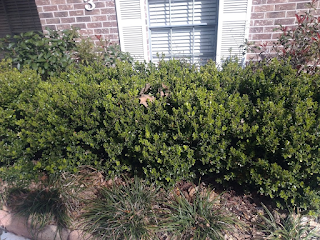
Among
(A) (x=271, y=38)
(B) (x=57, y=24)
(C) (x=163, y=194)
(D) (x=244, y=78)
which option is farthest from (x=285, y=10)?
(B) (x=57, y=24)

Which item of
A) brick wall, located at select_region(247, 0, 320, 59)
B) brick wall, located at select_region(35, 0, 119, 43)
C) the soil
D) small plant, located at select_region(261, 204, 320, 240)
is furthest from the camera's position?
brick wall, located at select_region(35, 0, 119, 43)

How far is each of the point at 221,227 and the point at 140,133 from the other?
1.18 m

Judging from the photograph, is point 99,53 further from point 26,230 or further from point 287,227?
point 287,227

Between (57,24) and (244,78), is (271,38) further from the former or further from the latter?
(57,24)

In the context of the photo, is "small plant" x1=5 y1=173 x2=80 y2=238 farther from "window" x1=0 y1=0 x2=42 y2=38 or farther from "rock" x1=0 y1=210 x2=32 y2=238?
"window" x1=0 y1=0 x2=42 y2=38

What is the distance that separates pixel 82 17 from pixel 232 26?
2.78 metres

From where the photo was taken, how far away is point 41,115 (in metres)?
2.68

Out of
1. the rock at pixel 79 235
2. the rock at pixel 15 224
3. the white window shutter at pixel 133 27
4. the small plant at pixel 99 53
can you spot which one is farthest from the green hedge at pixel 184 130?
the white window shutter at pixel 133 27

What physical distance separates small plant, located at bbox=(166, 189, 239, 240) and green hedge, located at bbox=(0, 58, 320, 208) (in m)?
0.27

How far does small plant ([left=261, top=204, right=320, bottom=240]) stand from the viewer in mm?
2215

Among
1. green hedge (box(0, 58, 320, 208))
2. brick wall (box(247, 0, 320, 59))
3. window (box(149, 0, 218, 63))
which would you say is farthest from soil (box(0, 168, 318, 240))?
brick wall (box(247, 0, 320, 59))

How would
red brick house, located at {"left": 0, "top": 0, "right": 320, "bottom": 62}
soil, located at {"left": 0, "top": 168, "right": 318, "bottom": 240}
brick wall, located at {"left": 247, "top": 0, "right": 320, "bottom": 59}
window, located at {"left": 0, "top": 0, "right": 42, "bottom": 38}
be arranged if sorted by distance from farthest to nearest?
window, located at {"left": 0, "top": 0, "right": 42, "bottom": 38}, red brick house, located at {"left": 0, "top": 0, "right": 320, "bottom": 62}, brick wall, located at {"left": 247, "top": 0, "right": 320, "bottom": 59}, soil, located at {"left": 0, "top": 168, "right": 318, "bottom": 240}

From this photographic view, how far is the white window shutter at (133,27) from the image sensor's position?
4465 mm

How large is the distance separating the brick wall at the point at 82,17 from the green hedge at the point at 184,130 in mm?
2009
